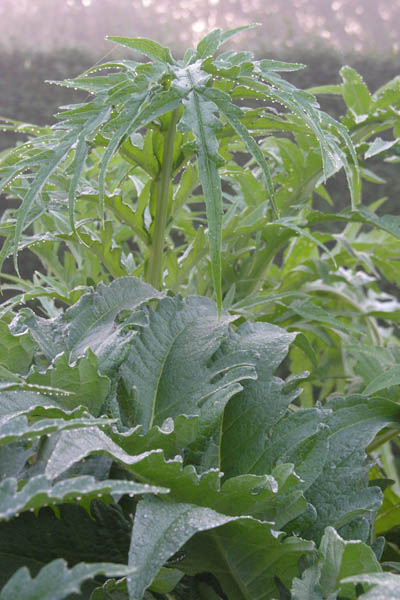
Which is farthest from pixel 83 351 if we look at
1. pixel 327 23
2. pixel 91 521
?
pixel 327 23

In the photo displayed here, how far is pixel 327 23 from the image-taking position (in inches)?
101

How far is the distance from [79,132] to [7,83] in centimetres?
220

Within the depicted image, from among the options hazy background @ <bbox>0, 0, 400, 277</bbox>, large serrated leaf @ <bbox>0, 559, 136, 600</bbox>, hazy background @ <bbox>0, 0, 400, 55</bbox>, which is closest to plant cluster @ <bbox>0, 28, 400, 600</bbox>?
large serrated leaf @ <bbox>0, 559, 136, 600</bbox>

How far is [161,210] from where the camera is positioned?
0.47 metres

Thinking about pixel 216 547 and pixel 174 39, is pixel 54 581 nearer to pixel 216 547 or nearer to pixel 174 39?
pixel 216 547

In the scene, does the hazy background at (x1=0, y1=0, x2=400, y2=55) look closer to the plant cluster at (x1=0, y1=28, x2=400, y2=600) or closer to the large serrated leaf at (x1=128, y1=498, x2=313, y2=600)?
the plant cluster at (x1=0, y1=28, x2=400, y2=600)

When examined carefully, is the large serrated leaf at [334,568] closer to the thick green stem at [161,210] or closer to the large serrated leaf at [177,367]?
the large serrated leaf at [177,367]

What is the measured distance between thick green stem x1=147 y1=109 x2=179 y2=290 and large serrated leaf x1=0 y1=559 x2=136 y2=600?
307 millimetres

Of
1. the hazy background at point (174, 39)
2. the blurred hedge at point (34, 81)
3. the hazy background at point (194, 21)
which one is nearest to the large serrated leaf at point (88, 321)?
the hazy background at point (174, 39)

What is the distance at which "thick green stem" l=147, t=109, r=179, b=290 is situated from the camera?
44 centimetres

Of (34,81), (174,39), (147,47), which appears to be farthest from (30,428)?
(34,81)

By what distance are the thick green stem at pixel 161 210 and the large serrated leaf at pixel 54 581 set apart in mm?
307

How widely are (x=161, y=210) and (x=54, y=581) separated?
1.03 feet

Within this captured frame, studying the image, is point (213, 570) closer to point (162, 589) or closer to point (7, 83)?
point (162, 589)
